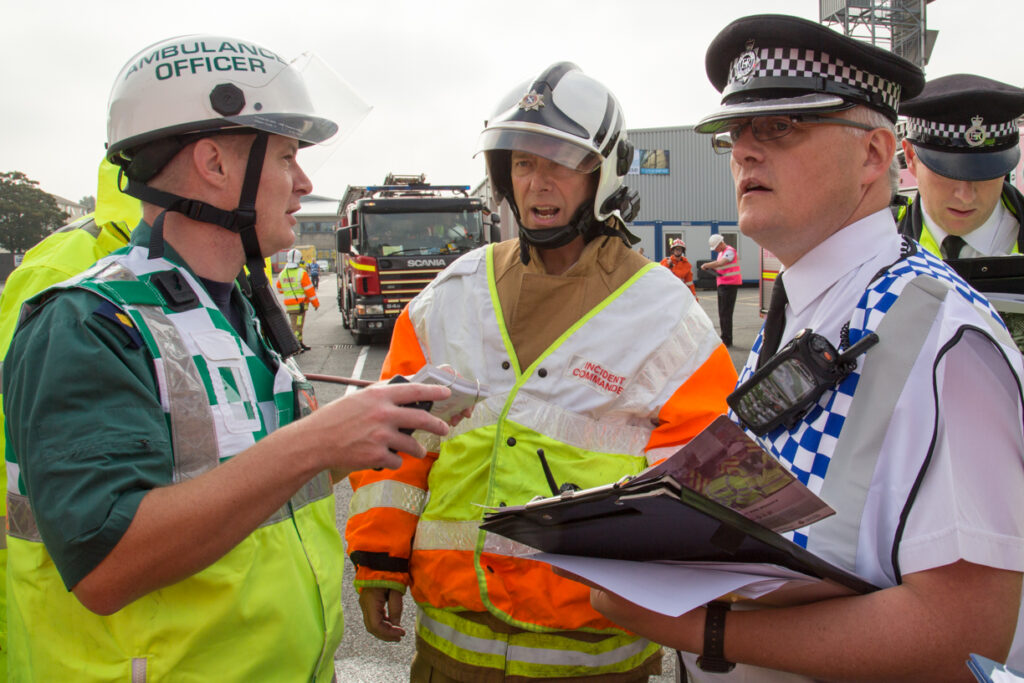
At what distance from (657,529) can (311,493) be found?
903 millimetres

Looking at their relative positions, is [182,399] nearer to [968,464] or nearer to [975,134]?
[968,464]

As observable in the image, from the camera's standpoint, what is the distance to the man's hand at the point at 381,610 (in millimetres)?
2061

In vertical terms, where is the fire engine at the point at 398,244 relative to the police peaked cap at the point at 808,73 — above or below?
below

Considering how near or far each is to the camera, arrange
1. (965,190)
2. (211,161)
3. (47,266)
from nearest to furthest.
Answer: (211,161)
(47,266)
(965,190)

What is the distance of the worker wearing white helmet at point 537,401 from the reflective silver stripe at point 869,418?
26.9 inches

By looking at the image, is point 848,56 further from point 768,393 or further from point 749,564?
point 749,564

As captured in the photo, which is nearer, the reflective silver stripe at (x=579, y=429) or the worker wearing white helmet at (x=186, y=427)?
the worker wearing white helmet at (x=186, y=427)

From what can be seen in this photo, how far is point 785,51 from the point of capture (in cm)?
146

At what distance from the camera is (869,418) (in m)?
1.15

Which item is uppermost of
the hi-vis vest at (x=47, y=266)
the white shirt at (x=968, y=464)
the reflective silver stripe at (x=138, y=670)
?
the hi-vis vest at (x=47, y=266)

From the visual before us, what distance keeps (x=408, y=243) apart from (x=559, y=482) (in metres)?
12.3

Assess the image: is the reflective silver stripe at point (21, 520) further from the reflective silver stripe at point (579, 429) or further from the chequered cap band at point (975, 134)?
the chequered cap band at point (975, 134)

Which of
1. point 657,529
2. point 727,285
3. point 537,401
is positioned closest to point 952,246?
point 537,401

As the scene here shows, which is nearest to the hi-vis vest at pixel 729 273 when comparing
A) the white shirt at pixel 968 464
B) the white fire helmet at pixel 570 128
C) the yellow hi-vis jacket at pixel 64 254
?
the white fire helmet at pixel 570 128
